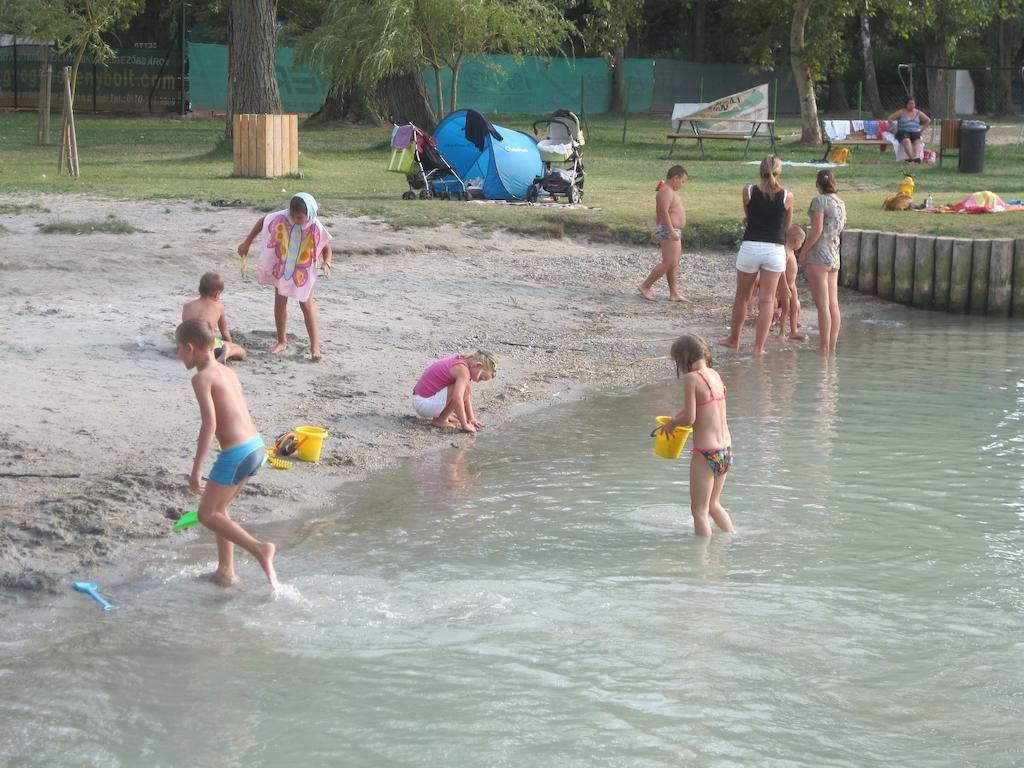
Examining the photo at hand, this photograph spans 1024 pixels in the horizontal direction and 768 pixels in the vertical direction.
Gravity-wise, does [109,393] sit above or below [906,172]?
below

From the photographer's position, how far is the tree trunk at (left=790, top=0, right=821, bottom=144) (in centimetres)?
3005

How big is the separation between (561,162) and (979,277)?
6.86m

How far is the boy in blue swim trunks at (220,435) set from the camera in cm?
618

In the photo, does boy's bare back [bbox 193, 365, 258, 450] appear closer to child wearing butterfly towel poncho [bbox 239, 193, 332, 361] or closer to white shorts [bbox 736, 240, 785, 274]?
child wearing butterfly towel poncho [bbox 239, 193, 332, 361]

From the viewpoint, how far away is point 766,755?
5.14m

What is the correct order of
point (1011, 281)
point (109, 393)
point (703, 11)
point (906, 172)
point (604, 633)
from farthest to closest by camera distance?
point (703, 11) → point (906, 172) → point (1011, 281) → point (109, 393) → point (604, 633)

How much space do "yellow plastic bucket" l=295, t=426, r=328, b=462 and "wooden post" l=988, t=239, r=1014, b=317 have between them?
34.0 feet

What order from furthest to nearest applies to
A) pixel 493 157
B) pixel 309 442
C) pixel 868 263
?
pixel 493 157 < pixel 868 263 < pixel 309 442

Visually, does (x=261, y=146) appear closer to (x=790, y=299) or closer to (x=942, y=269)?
(x=790, y=299)

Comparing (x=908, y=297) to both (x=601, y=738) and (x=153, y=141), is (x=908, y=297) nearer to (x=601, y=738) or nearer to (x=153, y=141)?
(x=601, y=738)

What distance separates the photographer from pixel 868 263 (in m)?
16.5

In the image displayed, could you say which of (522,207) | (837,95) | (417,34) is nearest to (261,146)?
(522,207)

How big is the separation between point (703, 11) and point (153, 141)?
2791 centimetres

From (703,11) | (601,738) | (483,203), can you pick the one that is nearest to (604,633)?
(601,738)
